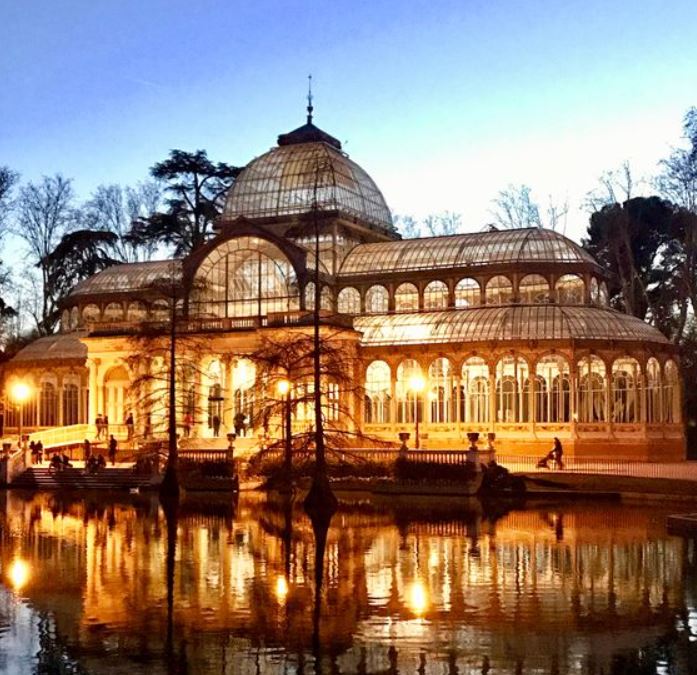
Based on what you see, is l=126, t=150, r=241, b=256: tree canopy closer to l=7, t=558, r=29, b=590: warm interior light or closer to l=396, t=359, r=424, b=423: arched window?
l=396, t=359, r=424, b=423: arched window

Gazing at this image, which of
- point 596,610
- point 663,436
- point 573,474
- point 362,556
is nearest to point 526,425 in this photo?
point 663,436

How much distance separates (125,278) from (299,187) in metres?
11.8

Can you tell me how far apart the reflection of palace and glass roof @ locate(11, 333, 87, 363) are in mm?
121

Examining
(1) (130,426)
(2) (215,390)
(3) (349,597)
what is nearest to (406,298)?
(2) (215,390)

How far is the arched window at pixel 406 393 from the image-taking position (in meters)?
52.0

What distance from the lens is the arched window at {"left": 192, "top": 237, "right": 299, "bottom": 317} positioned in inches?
2108

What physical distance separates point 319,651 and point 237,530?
46.0ft

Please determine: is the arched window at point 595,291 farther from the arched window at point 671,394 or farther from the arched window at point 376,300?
the arched window at point 376,300

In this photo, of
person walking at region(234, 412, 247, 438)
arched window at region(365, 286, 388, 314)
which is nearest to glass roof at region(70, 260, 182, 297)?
arched window at region(365, 286, 388, 314)

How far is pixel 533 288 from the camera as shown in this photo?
5384 centimetres

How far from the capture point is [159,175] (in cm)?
7250

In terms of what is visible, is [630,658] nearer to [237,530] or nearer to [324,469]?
[237,530]

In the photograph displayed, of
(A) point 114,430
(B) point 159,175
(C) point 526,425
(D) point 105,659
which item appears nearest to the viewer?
(D) point 105,659

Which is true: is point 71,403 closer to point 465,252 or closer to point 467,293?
point 467,293
